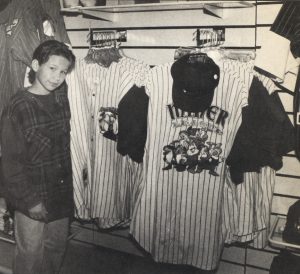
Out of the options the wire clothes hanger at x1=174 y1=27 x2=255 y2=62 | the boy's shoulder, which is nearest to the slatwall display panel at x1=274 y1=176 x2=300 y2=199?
the wire clothes hanger at x1=174 y1=27 x2=255 y2=62

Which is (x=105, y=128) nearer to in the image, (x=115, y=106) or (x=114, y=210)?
(x=115, y=106)

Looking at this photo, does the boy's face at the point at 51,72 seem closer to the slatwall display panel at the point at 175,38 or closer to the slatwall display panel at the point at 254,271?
the slatwall display panel at the point at 175,38

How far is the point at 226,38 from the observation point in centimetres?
194

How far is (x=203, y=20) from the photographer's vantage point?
1974 millimetres

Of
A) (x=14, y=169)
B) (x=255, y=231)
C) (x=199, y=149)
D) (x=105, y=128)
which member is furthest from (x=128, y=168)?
(x=255, y=231)

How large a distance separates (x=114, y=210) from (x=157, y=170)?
44 cm

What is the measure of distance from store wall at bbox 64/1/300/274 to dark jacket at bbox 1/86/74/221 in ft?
1.71

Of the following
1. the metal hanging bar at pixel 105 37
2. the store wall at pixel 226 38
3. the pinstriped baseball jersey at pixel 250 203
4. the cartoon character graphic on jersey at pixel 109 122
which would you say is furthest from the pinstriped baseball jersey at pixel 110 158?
the pinstriped baseball jersey at pixel 250 203

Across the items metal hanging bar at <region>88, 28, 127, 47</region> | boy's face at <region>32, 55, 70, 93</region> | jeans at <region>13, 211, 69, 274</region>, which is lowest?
jeans at <region>13, 211, 69, 274</region>

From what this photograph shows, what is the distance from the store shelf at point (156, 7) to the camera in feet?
5.58

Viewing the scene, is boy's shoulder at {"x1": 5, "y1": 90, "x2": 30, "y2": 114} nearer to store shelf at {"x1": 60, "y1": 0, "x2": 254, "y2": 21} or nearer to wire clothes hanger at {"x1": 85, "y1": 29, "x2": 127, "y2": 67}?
wire clothes hanger at {"x1": 85, "y1": 29, "x2": 127, "y2": 67}

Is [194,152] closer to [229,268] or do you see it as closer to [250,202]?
[250,202]

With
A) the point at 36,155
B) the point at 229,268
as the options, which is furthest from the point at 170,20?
the point at 229,268

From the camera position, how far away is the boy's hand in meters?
1.87
